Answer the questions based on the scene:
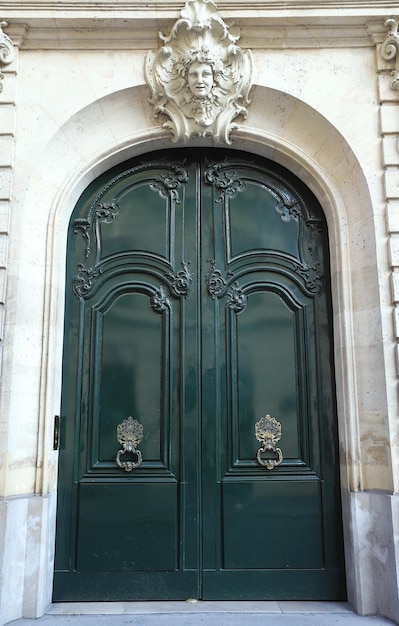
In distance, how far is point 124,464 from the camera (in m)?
4.25

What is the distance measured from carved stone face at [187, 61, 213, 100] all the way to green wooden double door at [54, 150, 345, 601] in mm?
526

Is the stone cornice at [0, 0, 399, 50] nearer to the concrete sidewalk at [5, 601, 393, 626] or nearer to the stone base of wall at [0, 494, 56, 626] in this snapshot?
the stone base of wall at [0, 494, 56, 626]

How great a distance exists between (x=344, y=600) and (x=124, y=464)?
75.7 inches

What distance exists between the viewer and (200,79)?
4359 millimetres

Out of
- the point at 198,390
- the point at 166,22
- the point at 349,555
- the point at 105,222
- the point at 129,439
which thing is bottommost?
the point at 349,555

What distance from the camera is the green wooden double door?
416 centimetres

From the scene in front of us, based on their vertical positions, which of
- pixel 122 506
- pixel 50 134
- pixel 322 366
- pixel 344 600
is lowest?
pixel 344 600

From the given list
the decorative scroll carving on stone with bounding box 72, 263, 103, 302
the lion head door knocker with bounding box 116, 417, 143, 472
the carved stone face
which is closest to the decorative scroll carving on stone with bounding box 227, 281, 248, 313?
the decorative scroll carving on stone with bounding box 72, 263, 103, 302

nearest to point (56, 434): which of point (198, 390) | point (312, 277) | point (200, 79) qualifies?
point (198, 390)

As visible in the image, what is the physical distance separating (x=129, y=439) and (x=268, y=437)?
3.55 feet

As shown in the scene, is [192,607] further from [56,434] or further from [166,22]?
[166,22]

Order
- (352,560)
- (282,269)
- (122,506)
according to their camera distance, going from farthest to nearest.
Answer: (282,269) < (122,506) < (352,560)

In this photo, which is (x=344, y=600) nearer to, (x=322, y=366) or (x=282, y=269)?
(x=322, y=366)

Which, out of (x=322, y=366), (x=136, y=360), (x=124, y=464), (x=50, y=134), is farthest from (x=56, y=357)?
(x=322, y=366)
